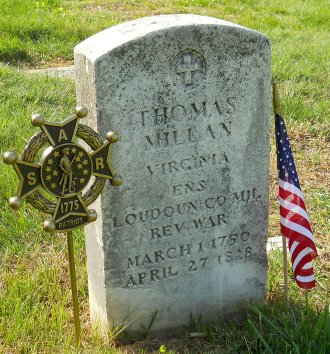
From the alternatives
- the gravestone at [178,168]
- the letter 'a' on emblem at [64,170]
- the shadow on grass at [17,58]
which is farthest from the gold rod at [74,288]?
the shadow on grass at [17,58]

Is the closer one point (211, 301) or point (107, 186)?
point (107, 186)

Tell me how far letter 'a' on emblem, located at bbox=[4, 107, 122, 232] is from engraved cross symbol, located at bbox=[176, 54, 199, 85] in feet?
1.43

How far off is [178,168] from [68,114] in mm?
2497

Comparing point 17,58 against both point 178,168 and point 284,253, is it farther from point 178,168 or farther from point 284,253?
point 284,253

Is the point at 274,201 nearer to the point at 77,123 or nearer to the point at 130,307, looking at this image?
the point at 130,307

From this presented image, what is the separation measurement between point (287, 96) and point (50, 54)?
253 centimetres

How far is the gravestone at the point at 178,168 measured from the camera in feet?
9.48

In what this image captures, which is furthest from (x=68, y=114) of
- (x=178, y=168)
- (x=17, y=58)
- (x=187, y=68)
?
(x=187, y=68)

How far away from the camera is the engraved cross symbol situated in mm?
2960

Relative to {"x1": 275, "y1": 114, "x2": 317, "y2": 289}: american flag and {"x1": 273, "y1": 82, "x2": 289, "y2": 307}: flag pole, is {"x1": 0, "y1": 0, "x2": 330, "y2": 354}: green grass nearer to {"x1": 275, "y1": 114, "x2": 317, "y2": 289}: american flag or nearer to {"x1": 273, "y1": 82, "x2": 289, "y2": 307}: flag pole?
{"x1": 273, "y1": 82, "x2": 289, "y2": 307}: flag pole

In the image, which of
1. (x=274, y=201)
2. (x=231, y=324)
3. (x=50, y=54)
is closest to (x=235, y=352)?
(x=231, y=324)

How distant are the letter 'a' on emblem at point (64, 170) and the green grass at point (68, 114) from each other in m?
0.67

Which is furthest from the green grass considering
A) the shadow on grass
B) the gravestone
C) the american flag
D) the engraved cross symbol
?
the engraved cross symbol

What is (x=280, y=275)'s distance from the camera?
3748 millimetres
